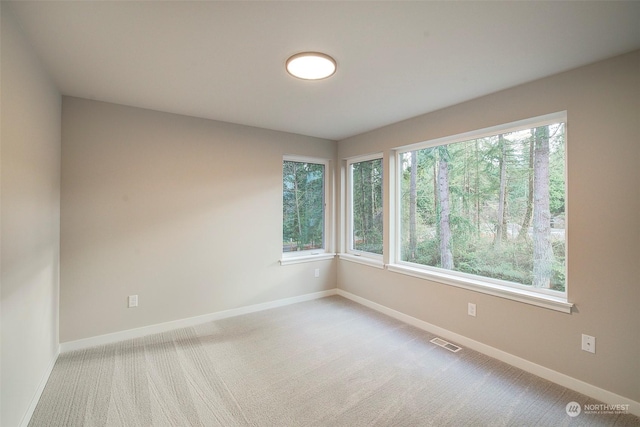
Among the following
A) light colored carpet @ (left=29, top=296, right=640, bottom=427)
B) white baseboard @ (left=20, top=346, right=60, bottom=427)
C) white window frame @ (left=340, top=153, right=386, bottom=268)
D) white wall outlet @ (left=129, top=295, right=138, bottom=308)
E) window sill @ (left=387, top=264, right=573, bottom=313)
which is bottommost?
light colored carpet @ (left=29, top=296, right=640, bottom=427)

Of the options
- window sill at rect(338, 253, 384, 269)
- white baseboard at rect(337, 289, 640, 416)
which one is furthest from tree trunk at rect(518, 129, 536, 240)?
window sill at rect(338, 253, 384, 269)

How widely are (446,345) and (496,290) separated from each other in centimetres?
74

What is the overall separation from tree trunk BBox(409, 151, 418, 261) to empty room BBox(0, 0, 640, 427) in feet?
0.08

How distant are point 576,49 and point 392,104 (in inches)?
54.7

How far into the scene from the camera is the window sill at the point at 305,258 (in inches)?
157

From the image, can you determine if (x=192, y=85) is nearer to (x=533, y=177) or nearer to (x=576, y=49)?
(x=576, y=49)

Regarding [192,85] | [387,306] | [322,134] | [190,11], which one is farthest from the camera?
[322,134]

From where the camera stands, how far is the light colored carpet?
72.4 inches

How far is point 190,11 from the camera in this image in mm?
1523

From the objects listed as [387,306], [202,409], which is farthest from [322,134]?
[202,409]

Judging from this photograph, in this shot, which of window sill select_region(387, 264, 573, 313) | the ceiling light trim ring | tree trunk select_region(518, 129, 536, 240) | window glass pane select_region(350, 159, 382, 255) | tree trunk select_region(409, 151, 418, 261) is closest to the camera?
the ceiling light trim ring

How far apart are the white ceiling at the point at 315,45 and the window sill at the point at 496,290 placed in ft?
5.78

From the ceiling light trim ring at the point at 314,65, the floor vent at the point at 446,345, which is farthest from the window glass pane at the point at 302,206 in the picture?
the floor vent at the point at 446,345

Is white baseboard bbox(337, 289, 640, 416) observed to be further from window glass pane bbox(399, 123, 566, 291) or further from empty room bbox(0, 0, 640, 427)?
window glass pane bbox(399, 123, 566, 291)
